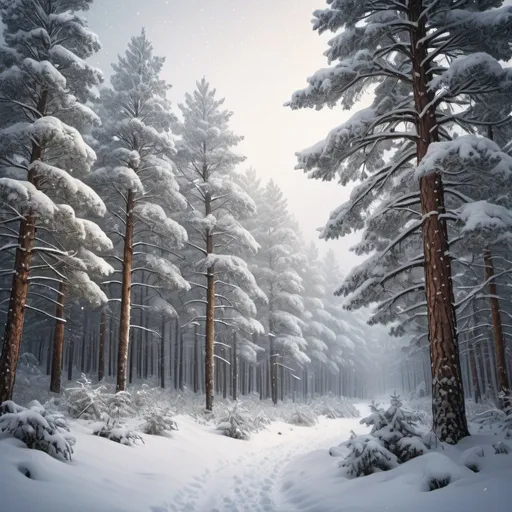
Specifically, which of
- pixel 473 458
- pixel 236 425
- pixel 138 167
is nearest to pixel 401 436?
pixel 473 458

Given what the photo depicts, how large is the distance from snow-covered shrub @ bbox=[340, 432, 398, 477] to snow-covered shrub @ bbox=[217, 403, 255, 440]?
6911 millimetres

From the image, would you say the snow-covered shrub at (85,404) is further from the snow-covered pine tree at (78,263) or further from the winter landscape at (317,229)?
the snow-covered pine tree at (78,263)

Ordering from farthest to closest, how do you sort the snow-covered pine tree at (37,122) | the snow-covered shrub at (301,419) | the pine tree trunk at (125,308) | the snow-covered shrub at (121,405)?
the snow-covered shrub at (301,419) < the pine tree trunk at (125,308) < the snow-covered shrub at (121,405) < the snow-covered pine tree at (37,122)

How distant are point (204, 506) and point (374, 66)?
30.3 ft

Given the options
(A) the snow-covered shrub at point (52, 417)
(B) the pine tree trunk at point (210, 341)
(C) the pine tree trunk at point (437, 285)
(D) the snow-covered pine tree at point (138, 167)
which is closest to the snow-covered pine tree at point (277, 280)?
(B) the pine tree trunk at point (210, 341)

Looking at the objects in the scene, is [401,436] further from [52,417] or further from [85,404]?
[85,404]

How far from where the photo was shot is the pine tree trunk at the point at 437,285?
6582 millimetres

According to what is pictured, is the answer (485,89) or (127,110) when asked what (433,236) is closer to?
(485,89)

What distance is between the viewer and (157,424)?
386 inches

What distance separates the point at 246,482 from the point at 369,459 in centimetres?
288

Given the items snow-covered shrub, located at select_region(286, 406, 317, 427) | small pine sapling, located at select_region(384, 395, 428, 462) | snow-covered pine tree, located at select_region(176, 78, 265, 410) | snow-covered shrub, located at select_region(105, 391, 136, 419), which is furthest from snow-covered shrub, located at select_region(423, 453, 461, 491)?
snow-covered shrub, located at select_region(286, 406, 317, 427)

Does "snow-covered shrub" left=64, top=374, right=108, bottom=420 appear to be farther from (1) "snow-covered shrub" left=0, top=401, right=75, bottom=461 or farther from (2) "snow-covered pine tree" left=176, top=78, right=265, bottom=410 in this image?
(2) "snow-covered pine tree" left=176, top=78, right=265, bottom=410

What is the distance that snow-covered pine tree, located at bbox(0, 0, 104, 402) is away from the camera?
887cm

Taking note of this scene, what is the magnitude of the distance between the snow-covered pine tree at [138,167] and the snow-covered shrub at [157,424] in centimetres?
303
